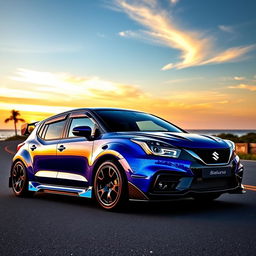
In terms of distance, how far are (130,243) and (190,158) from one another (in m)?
2.03

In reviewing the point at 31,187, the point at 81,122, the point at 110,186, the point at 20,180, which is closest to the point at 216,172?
the point at 110,186

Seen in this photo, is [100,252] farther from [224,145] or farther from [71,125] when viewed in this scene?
[71,125]

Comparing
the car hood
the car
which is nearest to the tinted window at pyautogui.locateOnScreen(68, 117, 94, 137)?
the car

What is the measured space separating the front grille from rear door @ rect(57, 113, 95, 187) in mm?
1835

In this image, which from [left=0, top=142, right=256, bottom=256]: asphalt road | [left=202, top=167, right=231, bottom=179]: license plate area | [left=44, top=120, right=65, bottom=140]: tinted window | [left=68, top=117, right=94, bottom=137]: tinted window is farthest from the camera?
[left=44, top=120, right=65, bottom=140]: tinted window

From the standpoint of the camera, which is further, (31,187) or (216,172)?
(31,187)

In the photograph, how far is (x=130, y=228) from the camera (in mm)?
6012

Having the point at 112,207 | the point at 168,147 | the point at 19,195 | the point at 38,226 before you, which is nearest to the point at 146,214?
the point at 112,207

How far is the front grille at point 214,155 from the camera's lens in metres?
7.00

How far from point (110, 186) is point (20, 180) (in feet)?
9.73

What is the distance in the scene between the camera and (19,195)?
9469 mm

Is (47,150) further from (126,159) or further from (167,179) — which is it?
(167,179)

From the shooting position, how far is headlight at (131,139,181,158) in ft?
22.5

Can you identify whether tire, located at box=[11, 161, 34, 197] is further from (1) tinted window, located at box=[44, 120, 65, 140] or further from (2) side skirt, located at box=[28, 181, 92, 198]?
(1) tinted window, located at box=[44, 120, 65, 140]
